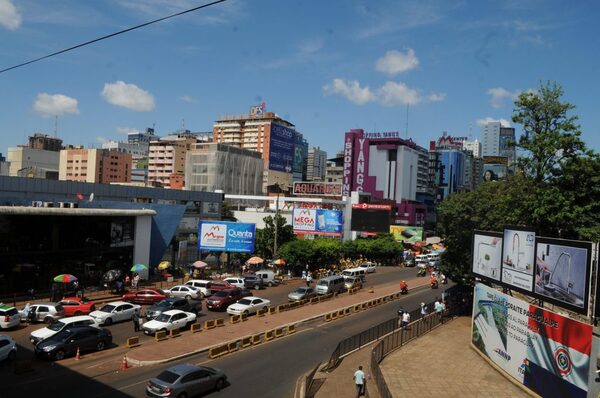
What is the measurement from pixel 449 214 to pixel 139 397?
3024 cm

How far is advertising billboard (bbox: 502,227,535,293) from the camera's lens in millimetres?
23172

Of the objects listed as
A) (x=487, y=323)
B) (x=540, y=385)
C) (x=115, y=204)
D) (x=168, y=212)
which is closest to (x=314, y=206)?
(x=168, y=212)

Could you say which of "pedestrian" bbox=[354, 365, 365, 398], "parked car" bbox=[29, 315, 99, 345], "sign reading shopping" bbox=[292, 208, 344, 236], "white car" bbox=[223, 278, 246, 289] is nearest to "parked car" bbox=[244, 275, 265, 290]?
"white car" bbox=[223, 278, 246, 289]

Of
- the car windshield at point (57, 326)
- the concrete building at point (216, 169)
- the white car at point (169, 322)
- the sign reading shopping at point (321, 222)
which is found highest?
the concrete building at point (216, 169)

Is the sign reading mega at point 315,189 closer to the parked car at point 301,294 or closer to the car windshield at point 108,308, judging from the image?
the parked car at point 301,294

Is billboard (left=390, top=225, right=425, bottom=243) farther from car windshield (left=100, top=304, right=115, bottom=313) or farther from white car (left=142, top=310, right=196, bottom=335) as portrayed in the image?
car windshield (left=100, top=304, right=115, bottom=313)

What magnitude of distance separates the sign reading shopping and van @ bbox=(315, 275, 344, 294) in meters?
25.1

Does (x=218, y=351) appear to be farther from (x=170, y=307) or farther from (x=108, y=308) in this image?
(x=108, y=308)

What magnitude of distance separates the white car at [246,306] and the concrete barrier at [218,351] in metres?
9.40

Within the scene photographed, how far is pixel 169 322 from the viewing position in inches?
1150

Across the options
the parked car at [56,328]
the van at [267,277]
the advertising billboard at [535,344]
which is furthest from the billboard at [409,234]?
the parked car at [56,328]

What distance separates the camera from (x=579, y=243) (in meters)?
19.4

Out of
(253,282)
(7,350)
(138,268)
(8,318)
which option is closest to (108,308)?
(8,318)

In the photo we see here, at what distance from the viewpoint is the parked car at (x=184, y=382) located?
1772 cm
